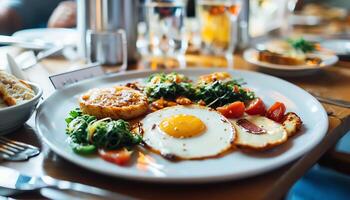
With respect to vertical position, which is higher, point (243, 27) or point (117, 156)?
point (243, 27)

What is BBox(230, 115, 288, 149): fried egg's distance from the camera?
38.8 inches

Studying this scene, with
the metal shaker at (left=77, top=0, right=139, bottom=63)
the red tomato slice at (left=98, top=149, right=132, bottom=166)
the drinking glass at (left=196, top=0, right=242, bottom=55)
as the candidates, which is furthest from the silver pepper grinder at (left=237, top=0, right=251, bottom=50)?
the red tomato slice at (left=98, top=149, right=132, bottom=166)

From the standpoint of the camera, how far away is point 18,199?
84cm

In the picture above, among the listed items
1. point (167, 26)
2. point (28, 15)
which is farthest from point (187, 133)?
point (28, 15)

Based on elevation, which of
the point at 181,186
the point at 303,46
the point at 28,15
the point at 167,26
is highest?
the point at 28,15

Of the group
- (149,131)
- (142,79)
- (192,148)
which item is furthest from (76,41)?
(192,148)

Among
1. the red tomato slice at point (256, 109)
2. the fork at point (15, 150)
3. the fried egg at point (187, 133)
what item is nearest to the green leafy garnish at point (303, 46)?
the red tomato slice at point (256, 109)

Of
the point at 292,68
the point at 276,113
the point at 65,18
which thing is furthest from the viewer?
the point at 65,18

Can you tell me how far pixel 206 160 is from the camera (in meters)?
0.93

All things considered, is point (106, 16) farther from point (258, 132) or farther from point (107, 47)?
point (258, 132)

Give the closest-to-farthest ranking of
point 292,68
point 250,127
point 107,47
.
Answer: point 250,127
point 292,68
point 107,47

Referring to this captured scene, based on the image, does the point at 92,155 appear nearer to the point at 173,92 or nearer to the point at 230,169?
the point at 230,169

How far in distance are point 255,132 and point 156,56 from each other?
118 cm

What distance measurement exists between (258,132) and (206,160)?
20cm
